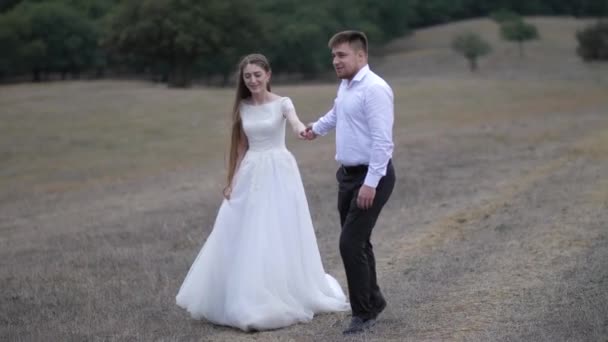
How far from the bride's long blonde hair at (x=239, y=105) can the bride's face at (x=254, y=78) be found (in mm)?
32

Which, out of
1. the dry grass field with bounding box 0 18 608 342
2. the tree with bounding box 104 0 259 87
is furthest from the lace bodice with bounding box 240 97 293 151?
the tree with bounding box 104 0 259 87

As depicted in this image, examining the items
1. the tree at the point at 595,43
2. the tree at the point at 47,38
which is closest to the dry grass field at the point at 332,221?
the tree at the point at 47,38

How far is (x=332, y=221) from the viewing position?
1261 cm

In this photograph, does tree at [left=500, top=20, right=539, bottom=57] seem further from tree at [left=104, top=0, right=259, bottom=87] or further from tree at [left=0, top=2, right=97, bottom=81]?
tree at [left=0, top=2, right=97, bottom=81]

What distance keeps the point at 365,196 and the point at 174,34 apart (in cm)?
4835

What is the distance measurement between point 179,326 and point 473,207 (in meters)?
6.55

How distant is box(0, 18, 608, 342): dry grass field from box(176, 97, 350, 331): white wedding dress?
0.20m

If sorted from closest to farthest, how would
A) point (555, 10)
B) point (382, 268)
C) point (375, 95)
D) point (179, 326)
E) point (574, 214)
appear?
point (375, 95)
point (179, 326)
point (382, 268)
point (574, 214)
point (555, 10)

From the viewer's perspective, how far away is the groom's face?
21.7ft

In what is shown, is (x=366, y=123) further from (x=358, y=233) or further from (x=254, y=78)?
(x=254, y=78)

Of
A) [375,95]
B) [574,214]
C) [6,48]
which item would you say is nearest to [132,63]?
[6,48]

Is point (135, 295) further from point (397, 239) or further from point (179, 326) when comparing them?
point (397, 239)

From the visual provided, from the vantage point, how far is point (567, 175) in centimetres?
1551

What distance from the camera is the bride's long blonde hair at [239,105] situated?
7.37 metres
